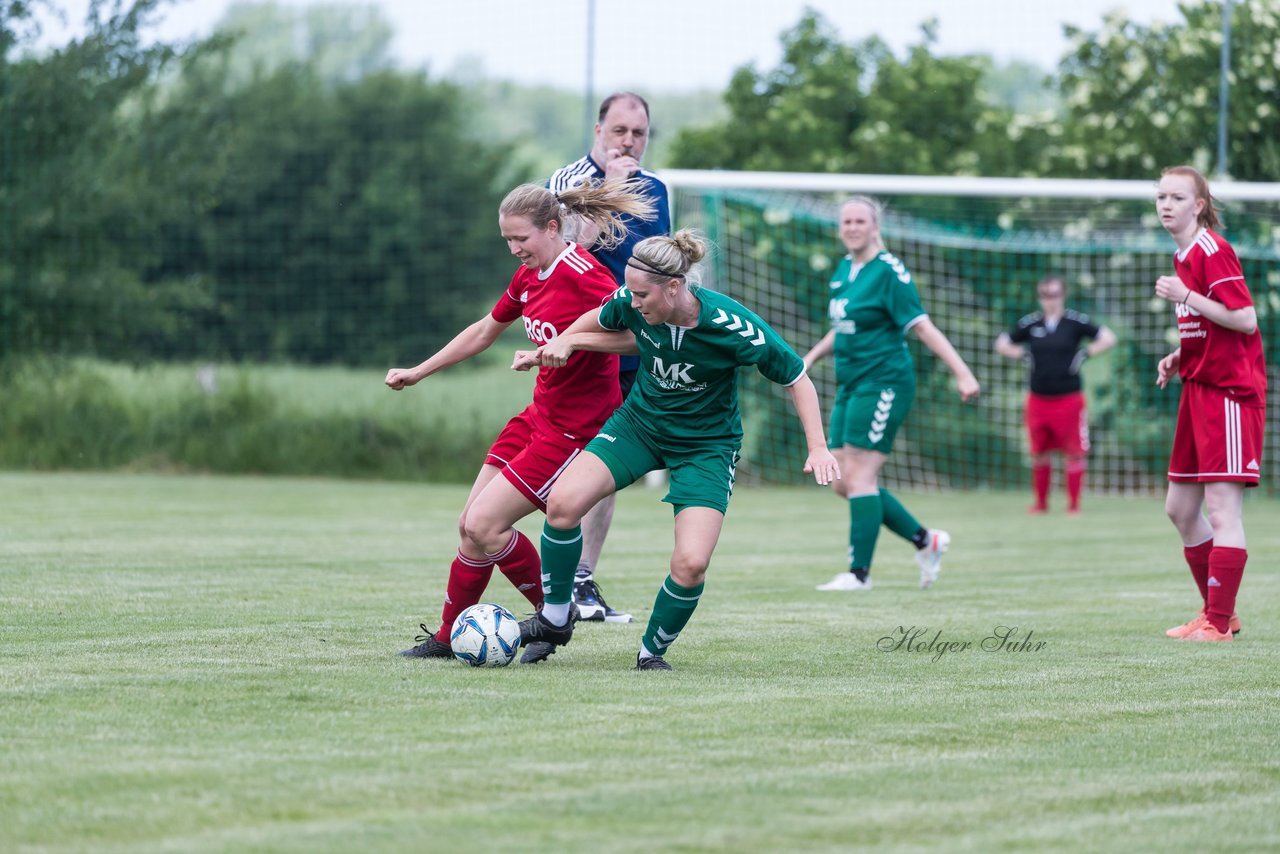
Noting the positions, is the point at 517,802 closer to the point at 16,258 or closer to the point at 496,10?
the point at 16,258

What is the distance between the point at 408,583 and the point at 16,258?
1054 centimetres

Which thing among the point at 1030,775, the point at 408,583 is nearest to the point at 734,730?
the point at 1030,775

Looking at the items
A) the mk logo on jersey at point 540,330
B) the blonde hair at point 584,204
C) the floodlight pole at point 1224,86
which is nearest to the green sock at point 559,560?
the mk logo on jersey at point 540,330

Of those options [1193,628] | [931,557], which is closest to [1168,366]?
[1193,628]

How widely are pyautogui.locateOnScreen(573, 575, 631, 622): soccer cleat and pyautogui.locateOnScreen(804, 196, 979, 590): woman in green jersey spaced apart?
208 cm

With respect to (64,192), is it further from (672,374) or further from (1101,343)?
(672,374)

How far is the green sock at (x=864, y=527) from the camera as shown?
8.65 m

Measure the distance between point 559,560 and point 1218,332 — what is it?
3.05 m

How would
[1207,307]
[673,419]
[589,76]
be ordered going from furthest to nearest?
1. [589,76]
2. [1207,307]
3. [673,419]

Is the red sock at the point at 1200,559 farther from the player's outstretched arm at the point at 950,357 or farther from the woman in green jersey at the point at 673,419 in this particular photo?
the woman in green jersey at the point at 673,419

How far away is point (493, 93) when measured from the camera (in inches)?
1684

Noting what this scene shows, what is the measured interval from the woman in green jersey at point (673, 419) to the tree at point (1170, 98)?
43.7 ft

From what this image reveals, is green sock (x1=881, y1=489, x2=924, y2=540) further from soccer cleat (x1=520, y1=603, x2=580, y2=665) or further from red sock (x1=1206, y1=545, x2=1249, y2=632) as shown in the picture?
soccer cleat (x1=520, y1=603, x2=580, y2=665)

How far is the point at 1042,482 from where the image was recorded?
14.4m
